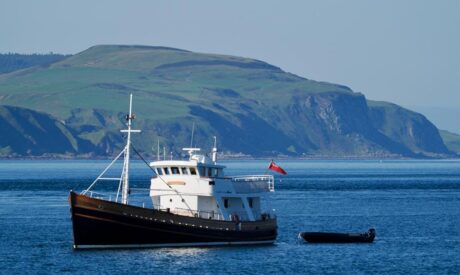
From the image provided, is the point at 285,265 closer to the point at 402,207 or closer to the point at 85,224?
the point at 85,224

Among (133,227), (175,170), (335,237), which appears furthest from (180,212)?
(335,237)

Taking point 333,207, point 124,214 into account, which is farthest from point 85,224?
point 333,207

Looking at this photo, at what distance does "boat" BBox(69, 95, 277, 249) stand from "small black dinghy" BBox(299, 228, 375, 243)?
128 inches

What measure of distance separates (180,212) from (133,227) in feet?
17.0

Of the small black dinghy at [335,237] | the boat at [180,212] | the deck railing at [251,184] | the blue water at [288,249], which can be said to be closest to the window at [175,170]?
the boat at [180,212]

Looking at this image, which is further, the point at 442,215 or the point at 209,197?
the point at 442,215

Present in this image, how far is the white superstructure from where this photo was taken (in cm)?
8312

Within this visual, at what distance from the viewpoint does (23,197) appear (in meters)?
156

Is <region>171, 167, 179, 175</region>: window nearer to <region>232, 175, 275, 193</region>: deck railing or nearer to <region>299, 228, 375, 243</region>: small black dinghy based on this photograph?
<region>232, 175, 275, 193</region>: deck railing

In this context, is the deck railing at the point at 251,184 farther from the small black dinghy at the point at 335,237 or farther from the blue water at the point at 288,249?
the small black dinghy at the point at 335,237

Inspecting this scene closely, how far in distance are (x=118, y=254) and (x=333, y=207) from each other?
209 ft

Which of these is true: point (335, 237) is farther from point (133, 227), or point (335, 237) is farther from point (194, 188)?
point (133, 227)

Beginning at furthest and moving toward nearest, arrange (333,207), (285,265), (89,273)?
(333,207) → (285,265) → (89,273)

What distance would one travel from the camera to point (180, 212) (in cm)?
8306
